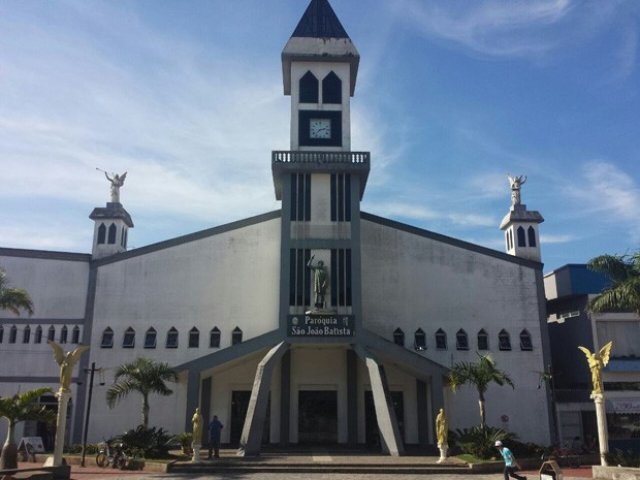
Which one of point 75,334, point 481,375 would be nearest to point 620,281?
point 481,375

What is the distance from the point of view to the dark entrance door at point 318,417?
87.7 ft

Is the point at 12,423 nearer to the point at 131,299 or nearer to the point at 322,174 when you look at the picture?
the point at 131,299

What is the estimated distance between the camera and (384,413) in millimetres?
22203

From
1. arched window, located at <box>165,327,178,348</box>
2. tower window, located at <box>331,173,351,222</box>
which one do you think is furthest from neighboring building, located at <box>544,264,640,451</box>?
arched window, located at <box>165,327,178,348</box>

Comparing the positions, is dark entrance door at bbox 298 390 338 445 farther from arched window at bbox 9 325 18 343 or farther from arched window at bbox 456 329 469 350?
arched window at bbox 9 325 18 343

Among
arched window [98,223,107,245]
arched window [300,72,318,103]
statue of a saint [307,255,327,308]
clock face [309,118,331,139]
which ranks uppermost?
arched window [300,72,318,103]

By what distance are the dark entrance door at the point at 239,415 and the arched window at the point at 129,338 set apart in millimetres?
5043

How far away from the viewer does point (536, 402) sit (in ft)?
89.2

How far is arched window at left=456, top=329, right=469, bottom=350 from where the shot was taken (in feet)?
91.4

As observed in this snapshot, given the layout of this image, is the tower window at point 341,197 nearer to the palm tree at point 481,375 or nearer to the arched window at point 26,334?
the palm tree at point 481,375

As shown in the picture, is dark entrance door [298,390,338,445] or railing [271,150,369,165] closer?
dark entrance door [298,390,338,445]

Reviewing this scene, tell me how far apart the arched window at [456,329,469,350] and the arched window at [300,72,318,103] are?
13.2m

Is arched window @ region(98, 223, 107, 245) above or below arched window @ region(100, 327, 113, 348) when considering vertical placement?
above

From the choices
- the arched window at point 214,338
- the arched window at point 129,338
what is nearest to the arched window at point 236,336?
the arched window at point 214,338
